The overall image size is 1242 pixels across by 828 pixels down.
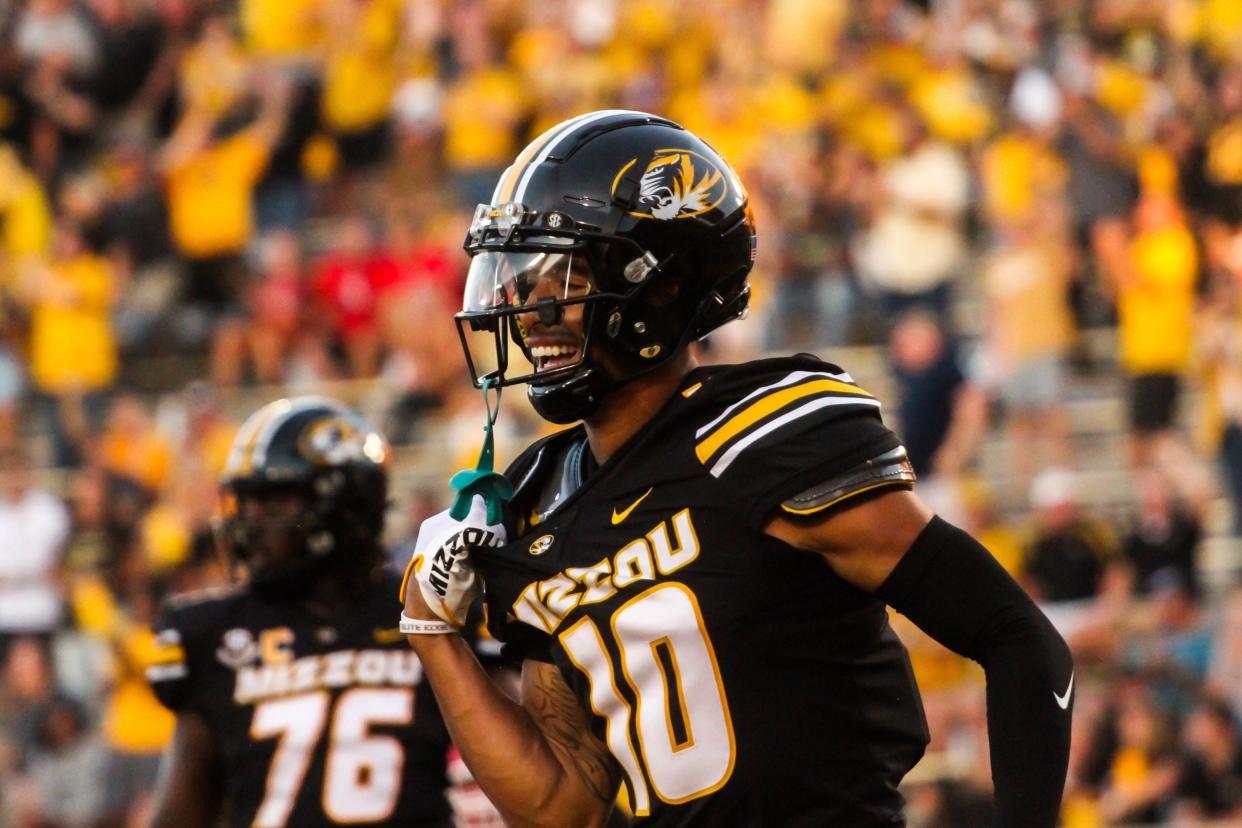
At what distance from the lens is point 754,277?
1212cm

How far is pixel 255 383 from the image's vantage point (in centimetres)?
1295

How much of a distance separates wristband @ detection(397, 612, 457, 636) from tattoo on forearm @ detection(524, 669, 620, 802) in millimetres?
170

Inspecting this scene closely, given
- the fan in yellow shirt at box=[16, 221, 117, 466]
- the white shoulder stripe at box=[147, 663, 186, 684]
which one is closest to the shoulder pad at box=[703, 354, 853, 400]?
the white shoulder stripe at box=[147, 663, 186, 684]

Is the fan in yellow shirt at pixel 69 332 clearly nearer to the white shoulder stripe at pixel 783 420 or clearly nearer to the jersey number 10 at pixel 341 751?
the jersey number 10 at pixel 341 751

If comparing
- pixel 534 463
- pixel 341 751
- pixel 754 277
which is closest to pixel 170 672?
pixel 341 751

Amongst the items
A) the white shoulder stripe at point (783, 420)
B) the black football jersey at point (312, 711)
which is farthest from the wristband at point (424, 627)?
the black football jersey at point (312, 711)

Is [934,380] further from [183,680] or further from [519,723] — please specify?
[519,723]

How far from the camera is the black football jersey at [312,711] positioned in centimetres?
466

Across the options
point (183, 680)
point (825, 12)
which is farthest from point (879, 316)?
point (183, 680)

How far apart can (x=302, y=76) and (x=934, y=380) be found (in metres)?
5.64

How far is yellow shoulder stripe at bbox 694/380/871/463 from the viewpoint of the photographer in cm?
304

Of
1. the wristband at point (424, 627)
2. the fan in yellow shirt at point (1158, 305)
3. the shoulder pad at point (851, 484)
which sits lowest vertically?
the fan in yellow shirt at point (1158, 305)

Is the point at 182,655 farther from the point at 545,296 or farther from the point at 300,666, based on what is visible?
the point at 545,296

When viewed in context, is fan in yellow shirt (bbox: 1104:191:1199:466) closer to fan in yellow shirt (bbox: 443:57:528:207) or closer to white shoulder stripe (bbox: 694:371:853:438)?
fan in yellow shirt (bbox: 443:57:528:207)
